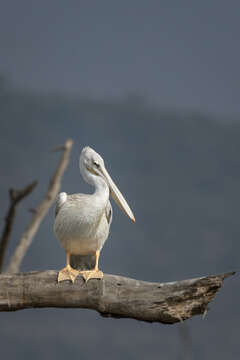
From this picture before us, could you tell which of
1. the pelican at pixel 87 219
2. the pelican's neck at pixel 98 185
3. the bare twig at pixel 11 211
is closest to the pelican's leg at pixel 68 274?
the pelican at pixel 87 219

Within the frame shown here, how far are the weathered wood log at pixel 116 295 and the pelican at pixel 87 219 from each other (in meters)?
0.10

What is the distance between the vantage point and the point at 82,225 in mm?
3723

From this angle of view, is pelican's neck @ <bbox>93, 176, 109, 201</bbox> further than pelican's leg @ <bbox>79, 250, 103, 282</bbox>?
Yes

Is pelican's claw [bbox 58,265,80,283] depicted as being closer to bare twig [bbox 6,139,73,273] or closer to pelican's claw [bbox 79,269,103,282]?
pelican's claw [bbox 79,269,103,282]

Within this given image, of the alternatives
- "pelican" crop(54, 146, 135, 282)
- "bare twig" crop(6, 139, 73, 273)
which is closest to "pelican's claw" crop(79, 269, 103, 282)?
"pelican" crop(54, 146, 135, 282)

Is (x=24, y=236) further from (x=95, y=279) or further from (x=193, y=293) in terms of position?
(x=193, y=293)

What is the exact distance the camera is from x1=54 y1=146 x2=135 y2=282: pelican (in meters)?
3.73

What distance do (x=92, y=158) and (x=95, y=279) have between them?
3.16 feet

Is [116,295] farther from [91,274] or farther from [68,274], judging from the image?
[68,274]

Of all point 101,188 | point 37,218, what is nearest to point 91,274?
point 101,188

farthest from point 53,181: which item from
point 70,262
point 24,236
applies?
point 70,262

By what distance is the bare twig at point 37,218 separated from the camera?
22.7ft

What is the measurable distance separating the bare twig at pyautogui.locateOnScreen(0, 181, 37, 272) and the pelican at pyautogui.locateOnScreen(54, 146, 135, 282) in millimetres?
2415

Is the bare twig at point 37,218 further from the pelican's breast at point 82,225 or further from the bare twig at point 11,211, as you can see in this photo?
the pelican's breast at point 82,225
